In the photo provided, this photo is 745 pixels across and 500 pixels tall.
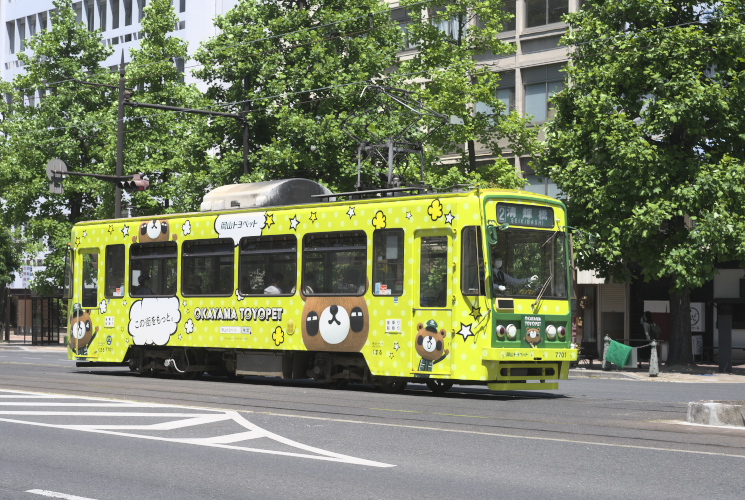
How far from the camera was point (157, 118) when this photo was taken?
1700 inches

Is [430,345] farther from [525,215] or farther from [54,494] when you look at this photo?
[54,494]

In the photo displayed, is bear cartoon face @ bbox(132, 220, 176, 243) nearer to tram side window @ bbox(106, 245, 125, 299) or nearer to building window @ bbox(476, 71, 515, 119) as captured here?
tram side window @ bbox(106, 245, 125, 299)

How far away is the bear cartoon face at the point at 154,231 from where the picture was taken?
2156 centimetres

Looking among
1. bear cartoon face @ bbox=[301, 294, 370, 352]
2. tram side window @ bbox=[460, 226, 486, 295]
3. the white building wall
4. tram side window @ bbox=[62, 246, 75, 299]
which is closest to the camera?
tram side window @ bbox=[460, 226, 486, 295]

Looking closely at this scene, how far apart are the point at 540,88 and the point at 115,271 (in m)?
22.4

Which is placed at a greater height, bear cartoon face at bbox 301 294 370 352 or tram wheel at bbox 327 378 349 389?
bear cartoon face at bbox 301 294 370 352

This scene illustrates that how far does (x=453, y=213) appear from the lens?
16938mm

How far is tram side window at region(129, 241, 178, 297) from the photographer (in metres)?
21.4

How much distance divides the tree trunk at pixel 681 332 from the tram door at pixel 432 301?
14.7 metres

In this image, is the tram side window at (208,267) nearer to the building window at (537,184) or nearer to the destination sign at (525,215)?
the destination sign at (525,215)

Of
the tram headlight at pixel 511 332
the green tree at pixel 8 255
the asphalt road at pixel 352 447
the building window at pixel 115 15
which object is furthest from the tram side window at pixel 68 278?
the building window at pixel 115 15

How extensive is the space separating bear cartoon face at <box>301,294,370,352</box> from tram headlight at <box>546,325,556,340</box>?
115 inches

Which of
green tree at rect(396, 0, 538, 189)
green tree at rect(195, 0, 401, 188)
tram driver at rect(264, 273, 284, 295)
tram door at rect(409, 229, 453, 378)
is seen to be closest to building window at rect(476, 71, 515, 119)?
green tree at rect(396, 0, 538, 189)

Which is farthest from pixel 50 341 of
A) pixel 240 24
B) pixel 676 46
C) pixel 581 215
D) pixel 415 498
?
pixel 415 498
